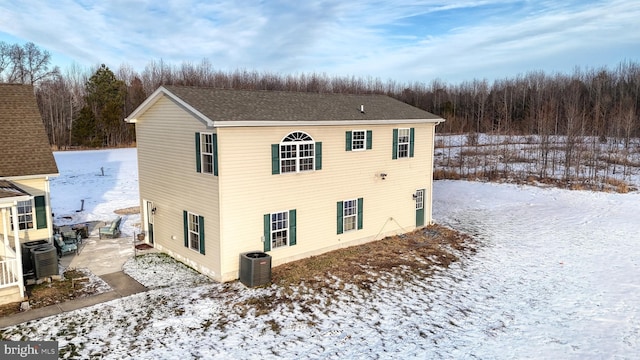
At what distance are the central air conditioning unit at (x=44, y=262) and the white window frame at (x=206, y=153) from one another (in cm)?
480

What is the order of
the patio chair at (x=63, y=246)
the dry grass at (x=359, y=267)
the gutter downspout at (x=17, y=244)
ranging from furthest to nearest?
the patio chair at (x=63, y=246)
the dry grass at (x=359, y=267)
the gutter downspout at (x=17, y=244)

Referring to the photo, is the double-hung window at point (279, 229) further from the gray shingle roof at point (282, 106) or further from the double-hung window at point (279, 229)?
the gray shingle roof at point (282, 106)

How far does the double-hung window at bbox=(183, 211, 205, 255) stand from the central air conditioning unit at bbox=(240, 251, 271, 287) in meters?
1.57

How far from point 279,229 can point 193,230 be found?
8.91 ft

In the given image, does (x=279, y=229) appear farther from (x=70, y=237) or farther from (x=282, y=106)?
(x=70, y=237)

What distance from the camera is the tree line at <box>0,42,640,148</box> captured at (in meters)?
48.6

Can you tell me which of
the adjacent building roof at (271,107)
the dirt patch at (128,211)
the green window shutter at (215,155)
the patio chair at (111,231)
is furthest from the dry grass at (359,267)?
the dirt patch at (128,211)

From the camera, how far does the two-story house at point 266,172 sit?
11.9 meters

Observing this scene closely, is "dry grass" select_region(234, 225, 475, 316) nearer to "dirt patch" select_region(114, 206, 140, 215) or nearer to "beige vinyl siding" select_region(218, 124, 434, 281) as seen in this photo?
"beige vinyl siding" select_region(218, 124, 434, 281)

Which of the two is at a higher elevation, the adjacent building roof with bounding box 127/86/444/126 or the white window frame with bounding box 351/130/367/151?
the adjacent building roof with bounding box 127/86/444/126

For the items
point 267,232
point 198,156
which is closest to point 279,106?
point 198,156

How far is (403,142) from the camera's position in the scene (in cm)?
1664

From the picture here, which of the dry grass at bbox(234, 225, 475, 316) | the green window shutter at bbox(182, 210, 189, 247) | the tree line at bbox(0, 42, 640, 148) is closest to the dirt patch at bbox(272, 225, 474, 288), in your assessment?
the dry grass at bbox(234, 225, 475, 316)
